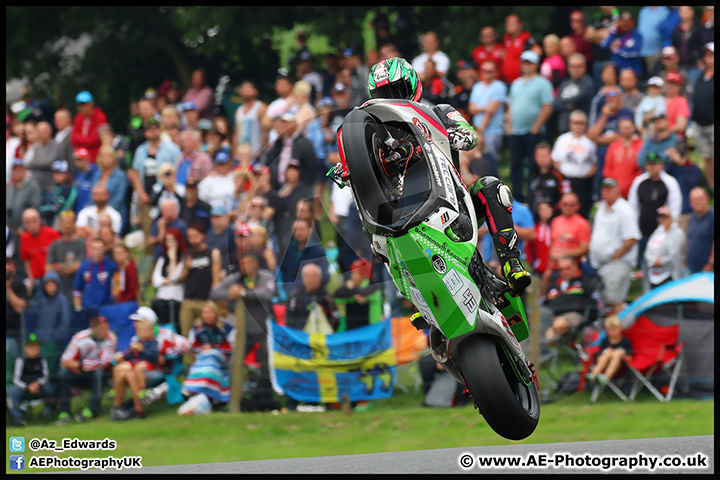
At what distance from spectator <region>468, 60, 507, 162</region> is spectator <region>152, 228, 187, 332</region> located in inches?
142

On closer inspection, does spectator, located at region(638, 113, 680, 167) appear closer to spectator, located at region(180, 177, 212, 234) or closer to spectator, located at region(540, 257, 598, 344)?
spectator, located at region(540, 257, 598, 344)

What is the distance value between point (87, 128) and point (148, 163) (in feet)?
5.84

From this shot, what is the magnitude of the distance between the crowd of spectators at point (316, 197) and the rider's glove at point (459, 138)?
2453 millimetres

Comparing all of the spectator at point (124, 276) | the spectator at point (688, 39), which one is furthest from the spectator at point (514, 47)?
the spectator at point (124, 276)

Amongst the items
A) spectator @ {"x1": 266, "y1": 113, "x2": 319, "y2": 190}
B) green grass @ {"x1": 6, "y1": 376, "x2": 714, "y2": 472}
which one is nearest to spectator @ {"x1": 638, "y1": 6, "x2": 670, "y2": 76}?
spectator @ {"x1": 266, "y1": 113, "x2": 319, "y2": 190}

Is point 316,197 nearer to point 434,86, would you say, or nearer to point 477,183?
→ point 434,86

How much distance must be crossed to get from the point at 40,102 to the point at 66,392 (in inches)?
270

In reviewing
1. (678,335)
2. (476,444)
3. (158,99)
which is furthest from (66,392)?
(678,335)

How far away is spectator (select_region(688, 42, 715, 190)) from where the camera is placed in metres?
10.7

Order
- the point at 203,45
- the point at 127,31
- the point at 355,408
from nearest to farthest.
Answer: the point at 355,408 < the point at 203,45 < the point at 127,31

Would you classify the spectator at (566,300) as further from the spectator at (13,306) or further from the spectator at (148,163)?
the spectator at (13,306)

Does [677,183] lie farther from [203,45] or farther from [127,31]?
[127,31]

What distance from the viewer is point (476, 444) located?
877cm
